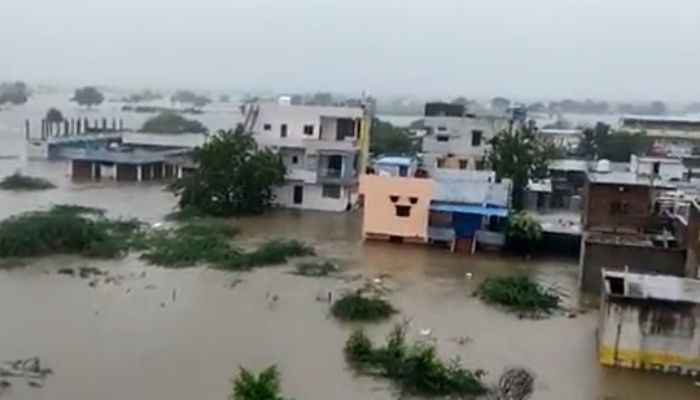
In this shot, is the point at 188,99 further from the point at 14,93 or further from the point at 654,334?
the point at 654,334

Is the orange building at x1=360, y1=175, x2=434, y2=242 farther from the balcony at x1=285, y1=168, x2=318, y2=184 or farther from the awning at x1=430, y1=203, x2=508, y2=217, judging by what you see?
the balcony at x1=285, y1=168, x2=318, y2=184

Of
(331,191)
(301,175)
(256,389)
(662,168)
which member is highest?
(662,168)

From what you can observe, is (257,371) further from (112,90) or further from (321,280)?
(112,90)

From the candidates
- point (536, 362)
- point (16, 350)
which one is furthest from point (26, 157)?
point (536, 362)

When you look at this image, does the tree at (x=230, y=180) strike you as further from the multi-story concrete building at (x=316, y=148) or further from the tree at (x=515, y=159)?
the tree at (x=515, y=159)

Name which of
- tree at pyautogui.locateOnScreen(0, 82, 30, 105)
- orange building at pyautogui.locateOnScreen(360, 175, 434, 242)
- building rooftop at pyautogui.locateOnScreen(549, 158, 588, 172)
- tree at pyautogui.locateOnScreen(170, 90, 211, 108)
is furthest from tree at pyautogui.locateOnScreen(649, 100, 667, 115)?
orange building at pyautogui.locateOnScreen(360, 175, 434, 242)

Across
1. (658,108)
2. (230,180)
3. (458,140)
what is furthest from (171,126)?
(658,108)
